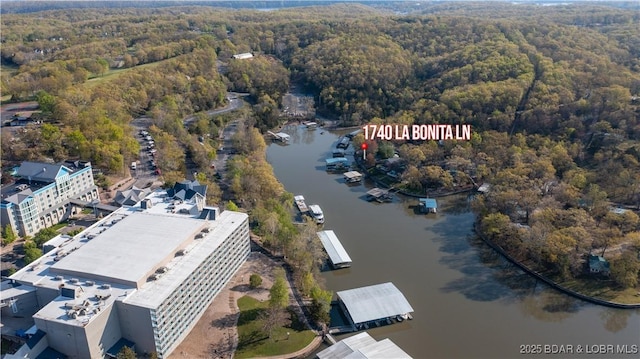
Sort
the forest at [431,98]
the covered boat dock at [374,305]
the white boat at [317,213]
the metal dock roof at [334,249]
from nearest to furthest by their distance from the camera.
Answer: the covered boat dock at [374,305], the metal dock roof at [334,249], the forest at [431,98], the white boat at [317,213]

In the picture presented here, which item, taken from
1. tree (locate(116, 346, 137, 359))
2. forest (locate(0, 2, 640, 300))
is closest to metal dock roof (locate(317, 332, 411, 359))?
tree (locate(116, 346, 137, 359))

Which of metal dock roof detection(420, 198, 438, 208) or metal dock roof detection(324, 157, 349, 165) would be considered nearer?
metal dock roof detection(420, 198, 438, 208)

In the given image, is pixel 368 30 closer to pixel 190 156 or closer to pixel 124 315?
pixel 190 156

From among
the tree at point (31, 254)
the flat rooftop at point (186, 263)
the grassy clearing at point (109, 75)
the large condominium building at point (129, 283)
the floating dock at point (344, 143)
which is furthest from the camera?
the grassy clearing at point (109, 75)

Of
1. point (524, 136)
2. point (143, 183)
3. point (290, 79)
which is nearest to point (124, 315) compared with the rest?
point (143, 183)

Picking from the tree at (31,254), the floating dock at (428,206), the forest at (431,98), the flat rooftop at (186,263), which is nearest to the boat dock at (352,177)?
the forest at (431,98)

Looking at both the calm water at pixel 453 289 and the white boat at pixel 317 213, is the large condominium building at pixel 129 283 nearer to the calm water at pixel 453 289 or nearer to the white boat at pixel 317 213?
the calm water at pixel 453 289

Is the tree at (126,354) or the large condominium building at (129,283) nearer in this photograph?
the tree at (126,354)

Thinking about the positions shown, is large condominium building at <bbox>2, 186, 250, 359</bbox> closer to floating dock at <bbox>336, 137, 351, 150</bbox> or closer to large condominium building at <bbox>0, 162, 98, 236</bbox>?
large condominium building at <bbox>0, 162, 98, 236</bbox>
